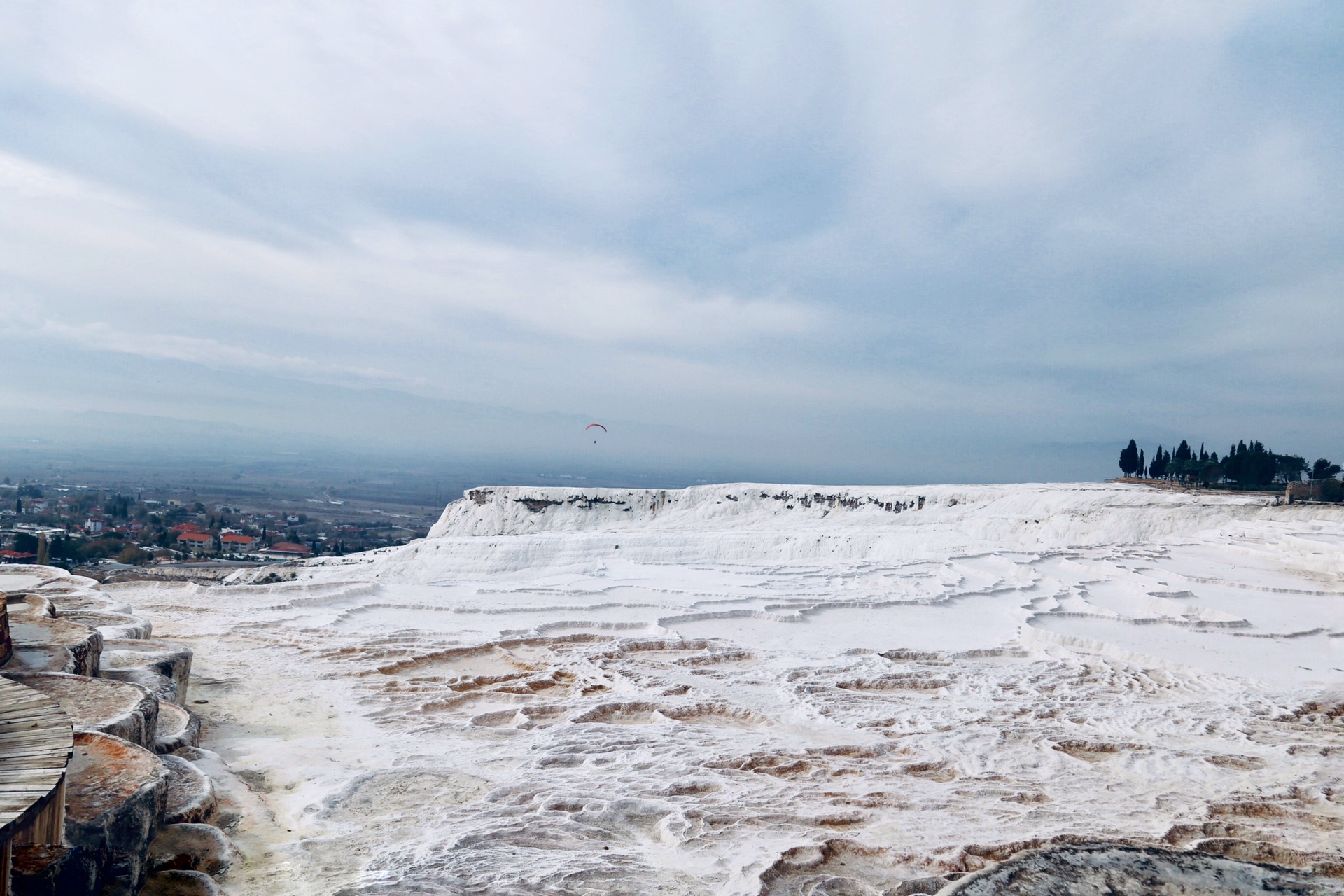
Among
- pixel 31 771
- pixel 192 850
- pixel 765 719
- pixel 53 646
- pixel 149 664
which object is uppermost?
pixel 31 771

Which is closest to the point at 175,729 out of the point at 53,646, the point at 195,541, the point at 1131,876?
the point at 53,646

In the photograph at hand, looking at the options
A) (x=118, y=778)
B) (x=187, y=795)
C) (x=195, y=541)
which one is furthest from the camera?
(x=195, y=541)

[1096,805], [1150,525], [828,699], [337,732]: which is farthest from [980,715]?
[1150,525]

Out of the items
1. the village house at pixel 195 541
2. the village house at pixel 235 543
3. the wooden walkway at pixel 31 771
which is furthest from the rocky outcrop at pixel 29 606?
the village house at pixel 195 541

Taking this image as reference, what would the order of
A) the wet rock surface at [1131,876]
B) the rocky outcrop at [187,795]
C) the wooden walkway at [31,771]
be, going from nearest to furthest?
the wooden walkway at [31,771] → the wet rock surface at [1131,876] → the rocky outcrop at [187,795]

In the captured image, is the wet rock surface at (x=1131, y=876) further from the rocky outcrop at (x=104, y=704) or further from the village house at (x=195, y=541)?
the village house at (x=195, y=541)

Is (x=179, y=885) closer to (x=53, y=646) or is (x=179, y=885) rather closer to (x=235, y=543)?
(x=53, y=646)
